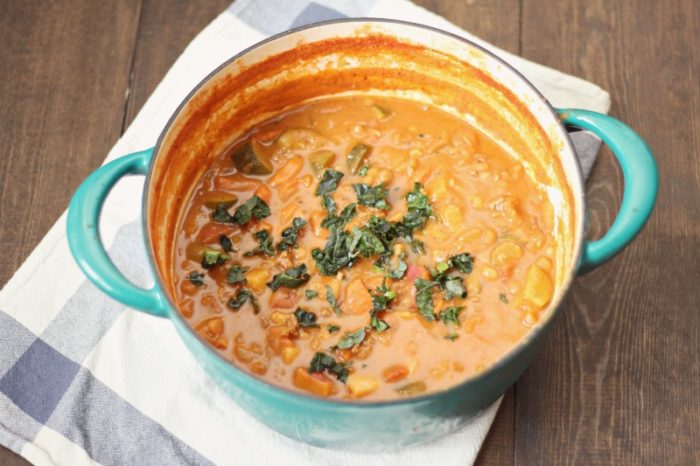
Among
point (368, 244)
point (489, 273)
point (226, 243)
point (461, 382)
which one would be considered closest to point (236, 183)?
point (226, 243)

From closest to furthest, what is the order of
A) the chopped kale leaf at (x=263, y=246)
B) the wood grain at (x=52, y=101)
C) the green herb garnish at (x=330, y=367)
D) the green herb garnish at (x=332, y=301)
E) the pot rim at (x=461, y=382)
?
the pot rim at (x=461, y=382)
the green herb garnish at (x=330, y=367)
the green herb garnish at (x=332, y=301)
the chopped kale leaf at (x=263, y=246)
the wood grain at (x=52, y=101)

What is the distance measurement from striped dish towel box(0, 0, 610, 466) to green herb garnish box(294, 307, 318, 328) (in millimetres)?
374

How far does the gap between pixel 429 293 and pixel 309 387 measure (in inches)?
17.1

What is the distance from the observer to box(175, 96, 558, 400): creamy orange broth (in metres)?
2.49

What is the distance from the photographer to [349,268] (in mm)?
2635

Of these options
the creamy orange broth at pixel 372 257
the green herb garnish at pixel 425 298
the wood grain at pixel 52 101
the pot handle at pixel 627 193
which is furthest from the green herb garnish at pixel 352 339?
the wood grain at pixel 52 101

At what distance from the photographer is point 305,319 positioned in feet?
8.30

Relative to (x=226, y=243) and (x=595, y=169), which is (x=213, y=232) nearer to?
(x=226, y=243)

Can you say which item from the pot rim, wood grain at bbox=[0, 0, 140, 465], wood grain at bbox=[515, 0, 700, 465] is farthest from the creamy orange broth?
wood grain at bbox=[0, 0, 140, 465]

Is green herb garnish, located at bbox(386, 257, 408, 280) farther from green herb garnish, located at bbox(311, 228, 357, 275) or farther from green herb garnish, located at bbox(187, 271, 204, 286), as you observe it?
green herb garnish, located at bbox(187, 271, 204, 286)

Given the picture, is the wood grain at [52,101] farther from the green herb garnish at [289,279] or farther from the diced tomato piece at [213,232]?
the green herb garnish at [289,279]

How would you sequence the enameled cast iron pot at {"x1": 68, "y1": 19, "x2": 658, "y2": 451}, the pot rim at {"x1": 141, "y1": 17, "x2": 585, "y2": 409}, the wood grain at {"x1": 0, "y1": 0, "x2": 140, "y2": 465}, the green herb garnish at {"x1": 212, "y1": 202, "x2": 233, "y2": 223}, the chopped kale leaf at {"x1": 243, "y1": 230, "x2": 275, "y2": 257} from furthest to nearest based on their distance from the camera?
the wood grain at {"x1": 0, "y1": 0, "x2": 140, "y2": 465} < the green herb garnish at {"x1": 212, "y1": 202, "x2": 233, "y2": 223} < the chopped kale leaf at {"x1": 243, "y1": 230, "x2": 275, "y2": 257} < the enameled cast iron pot at {"x1": 68, "y1": 19, "x2": 658, "y2": 451} < the pot rim at {"x1": 141, "y1": 17, "x2": 585, "y2": 409}

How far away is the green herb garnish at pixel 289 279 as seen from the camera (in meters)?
2.59

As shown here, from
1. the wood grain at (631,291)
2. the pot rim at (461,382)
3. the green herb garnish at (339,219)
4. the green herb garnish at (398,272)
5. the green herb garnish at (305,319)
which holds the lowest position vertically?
the wood grain at (631,291)
